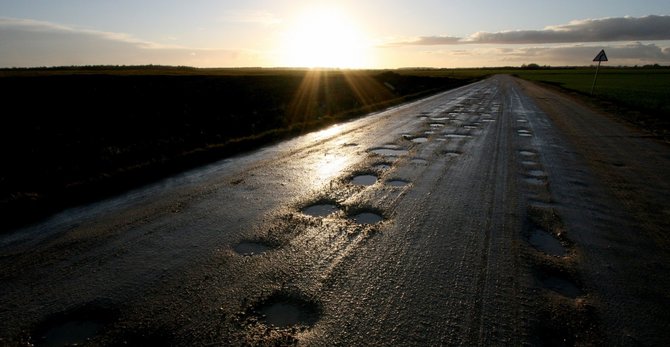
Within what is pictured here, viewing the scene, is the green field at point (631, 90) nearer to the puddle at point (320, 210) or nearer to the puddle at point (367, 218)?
the puddle at point (367, 218)

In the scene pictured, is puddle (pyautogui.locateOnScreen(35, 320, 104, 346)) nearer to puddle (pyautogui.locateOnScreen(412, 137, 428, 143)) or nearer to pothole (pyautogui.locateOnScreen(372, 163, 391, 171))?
pothole (pyautogui.locateOnScreen(372, 163, 391, 171))

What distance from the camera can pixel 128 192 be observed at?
17.1 feet

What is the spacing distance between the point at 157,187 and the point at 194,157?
1837mm

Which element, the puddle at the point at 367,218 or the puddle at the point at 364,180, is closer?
the puddle at the point at 367,218

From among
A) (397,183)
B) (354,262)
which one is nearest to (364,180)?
(397,183)

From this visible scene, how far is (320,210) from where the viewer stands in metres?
4.48

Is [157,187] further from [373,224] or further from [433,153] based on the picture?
[433,153]

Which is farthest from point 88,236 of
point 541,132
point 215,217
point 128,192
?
point 541,132

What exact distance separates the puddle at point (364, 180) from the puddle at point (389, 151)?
1808mm

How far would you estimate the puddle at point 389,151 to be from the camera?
25.0ft

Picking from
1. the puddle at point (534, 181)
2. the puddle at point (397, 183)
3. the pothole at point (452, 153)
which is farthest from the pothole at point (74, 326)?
the pothole at point (452, 153)

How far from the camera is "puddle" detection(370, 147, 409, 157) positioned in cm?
762

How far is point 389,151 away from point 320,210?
3826 millimetres

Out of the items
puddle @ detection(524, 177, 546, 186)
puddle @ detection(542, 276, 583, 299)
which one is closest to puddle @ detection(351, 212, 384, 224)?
puddle @ detection(542, 276, 583, 299)
